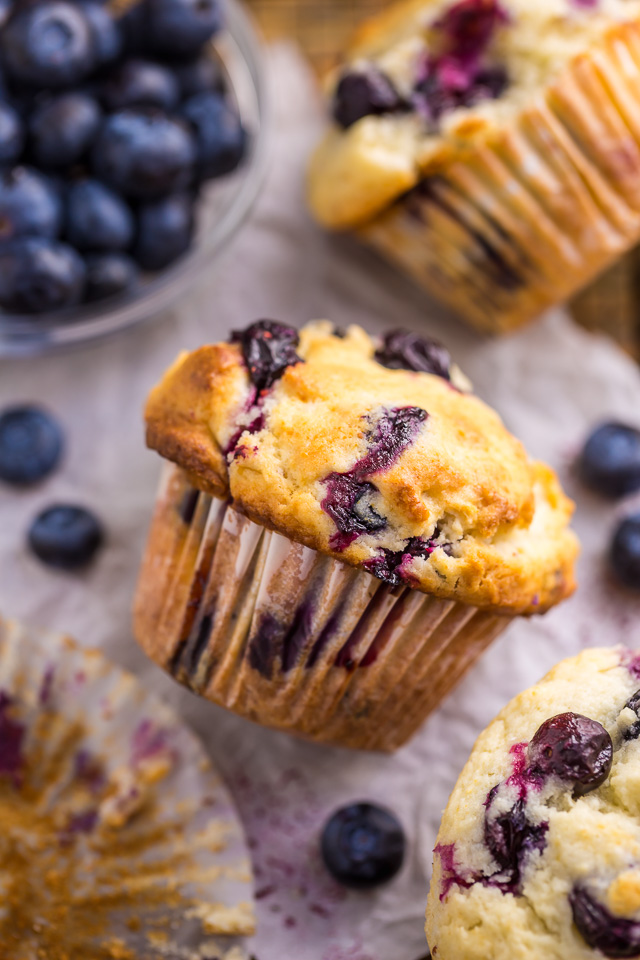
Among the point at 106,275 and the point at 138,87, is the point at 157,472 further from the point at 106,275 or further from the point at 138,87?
the point at 138,87

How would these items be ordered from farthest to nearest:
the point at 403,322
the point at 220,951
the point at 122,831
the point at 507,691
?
the point at 403,322
the point at 507,691
the point at 122,831
the point at 220,951

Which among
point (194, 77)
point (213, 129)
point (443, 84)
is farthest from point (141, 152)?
point (443, 84)

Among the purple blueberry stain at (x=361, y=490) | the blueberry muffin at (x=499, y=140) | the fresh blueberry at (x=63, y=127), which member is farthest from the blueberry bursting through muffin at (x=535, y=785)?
the fresh blueberry at (x=63, y=127)

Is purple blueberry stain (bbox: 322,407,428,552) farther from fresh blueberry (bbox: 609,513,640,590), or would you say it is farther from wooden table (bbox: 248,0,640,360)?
wooden table (bbox: 248,0,640,360)

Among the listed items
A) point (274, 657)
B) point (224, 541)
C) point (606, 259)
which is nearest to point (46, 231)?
point (224, 541)

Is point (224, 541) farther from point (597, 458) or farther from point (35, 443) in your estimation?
point (597, 458)

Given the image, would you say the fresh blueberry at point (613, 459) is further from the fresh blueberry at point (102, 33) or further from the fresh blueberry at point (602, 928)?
the fresh blueberry at point (102, 33)

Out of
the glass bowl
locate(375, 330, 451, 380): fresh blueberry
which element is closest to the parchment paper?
the glass bowl
